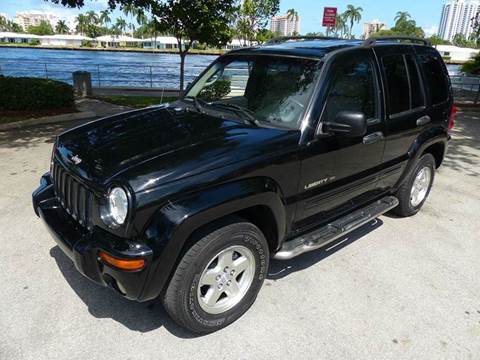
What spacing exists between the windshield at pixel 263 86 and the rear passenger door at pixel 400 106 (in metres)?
0.98

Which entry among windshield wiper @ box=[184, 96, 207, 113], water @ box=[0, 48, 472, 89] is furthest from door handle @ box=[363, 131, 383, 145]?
water @ box=[0, 48, 472, 89]

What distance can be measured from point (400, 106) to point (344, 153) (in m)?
1.05

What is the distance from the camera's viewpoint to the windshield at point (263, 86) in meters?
3.28

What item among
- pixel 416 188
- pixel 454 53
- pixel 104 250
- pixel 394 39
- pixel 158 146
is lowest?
pixel 416 188

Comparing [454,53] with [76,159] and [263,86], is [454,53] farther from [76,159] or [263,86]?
[76,159]

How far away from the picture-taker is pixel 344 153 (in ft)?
11.4

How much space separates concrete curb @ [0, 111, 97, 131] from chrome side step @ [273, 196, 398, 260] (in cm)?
753

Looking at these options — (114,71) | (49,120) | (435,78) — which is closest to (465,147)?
(435,78)

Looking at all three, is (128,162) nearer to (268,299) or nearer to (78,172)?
(78,172)

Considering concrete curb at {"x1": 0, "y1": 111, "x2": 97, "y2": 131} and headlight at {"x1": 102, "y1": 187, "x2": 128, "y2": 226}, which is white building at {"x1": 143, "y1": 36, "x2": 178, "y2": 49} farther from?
headlight at {"x1": 102, "y1": 187, "x2": 128, "y2": 226}

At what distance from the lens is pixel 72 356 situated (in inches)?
104

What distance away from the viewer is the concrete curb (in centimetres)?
853

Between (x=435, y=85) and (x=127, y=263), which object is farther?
(x=435, y=85)

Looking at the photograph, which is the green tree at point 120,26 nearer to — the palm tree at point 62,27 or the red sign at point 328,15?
the palm tree at point 62,27
